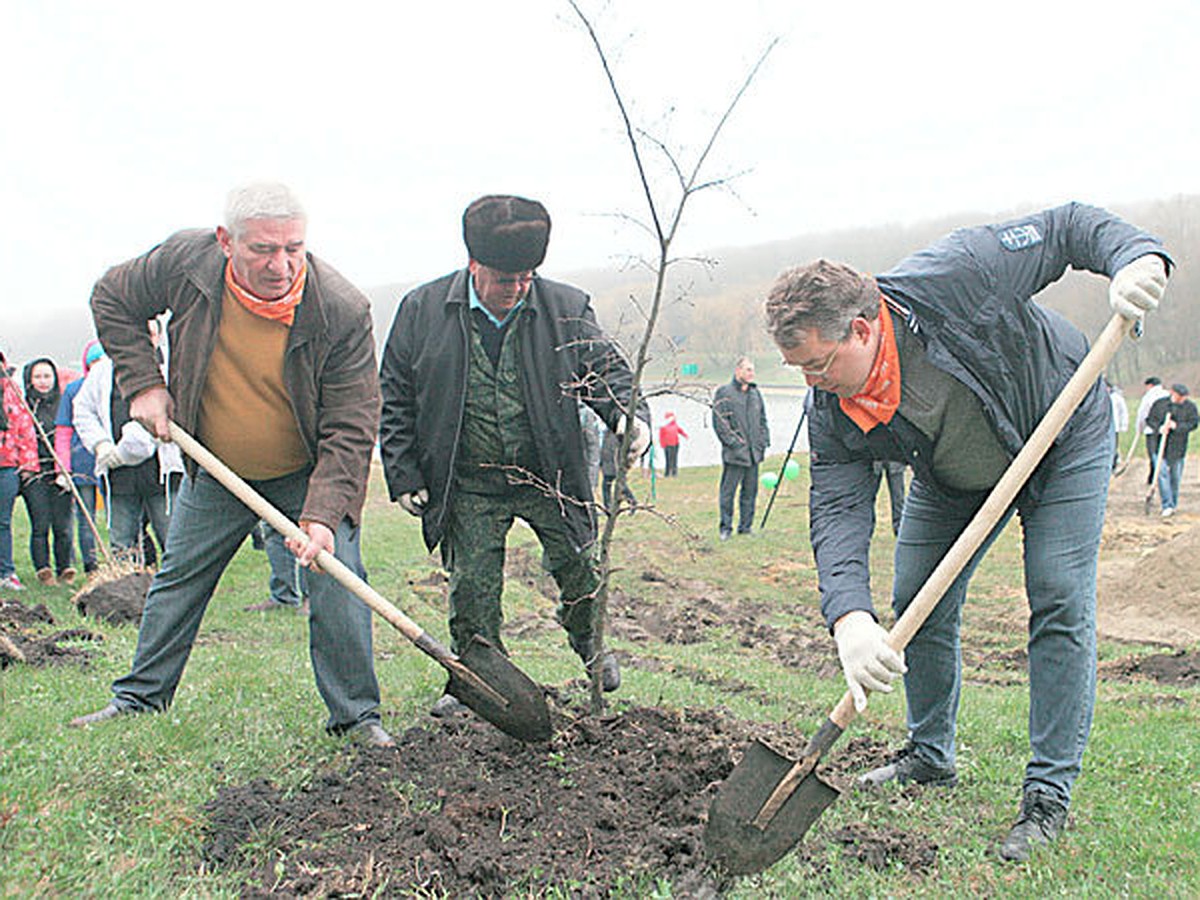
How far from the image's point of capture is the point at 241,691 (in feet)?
17.1

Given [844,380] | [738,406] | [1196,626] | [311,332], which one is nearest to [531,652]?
[311,332]

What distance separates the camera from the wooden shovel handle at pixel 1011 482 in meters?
3.28

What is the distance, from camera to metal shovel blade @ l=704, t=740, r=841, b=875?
3.22m

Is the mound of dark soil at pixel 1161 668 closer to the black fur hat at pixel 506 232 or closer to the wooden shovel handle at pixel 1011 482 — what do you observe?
the wooden shovel handle at pixel 1011 482

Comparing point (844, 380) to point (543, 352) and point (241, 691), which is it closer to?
point (543, 352)

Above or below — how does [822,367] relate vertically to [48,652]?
above

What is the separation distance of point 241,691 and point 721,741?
255 centimetres

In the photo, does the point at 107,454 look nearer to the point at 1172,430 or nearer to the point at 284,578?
the point at 284,578

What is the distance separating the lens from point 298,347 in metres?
4.27

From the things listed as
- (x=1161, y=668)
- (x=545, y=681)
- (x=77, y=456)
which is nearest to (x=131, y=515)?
(x=77, y=456)

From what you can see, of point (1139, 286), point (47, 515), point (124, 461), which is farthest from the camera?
point (47, 515)

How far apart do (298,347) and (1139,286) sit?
10.3ft

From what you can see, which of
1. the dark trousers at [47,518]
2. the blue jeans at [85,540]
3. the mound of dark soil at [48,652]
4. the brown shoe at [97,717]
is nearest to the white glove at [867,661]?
the brown shoe at [97,717]

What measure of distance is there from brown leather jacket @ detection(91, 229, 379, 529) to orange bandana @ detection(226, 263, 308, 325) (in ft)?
0.10
